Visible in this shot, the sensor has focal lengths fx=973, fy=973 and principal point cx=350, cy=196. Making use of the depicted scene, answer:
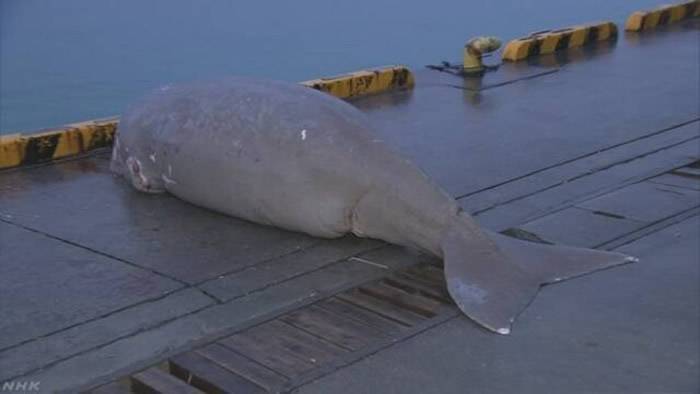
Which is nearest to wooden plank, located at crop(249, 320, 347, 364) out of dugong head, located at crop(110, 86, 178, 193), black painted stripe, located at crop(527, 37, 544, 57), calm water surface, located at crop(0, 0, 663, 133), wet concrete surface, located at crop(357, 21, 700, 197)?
dugong head, located at crop(110, 86, 178, 193)

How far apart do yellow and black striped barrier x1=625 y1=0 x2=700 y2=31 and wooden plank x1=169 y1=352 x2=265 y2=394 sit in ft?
31.2

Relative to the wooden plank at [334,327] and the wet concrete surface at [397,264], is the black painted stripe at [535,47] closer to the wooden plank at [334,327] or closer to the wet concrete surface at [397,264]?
the wet concrete surface at [397,264]

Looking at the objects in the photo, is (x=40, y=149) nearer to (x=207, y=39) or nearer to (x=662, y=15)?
(x=662, y=15)

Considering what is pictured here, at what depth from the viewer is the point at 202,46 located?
17344mm

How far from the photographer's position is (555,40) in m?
10.6

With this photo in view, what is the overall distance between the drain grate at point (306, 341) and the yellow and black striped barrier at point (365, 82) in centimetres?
410

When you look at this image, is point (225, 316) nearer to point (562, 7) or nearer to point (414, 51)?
point (414, 51)

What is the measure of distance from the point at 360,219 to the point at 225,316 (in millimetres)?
919

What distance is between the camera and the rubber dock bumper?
250 inches

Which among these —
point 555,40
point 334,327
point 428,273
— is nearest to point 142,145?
point 428,273

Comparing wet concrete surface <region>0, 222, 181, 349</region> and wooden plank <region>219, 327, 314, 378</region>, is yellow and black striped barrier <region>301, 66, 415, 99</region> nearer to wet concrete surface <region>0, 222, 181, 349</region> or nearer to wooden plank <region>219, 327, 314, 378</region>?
wet concrete surface <region>0, 222, 181, 349</region>

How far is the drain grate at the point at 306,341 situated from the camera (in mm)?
3459

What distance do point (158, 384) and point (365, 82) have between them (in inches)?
212

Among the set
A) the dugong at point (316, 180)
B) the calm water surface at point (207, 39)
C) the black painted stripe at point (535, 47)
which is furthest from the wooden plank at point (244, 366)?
the calm water surface at point (207, 39)
